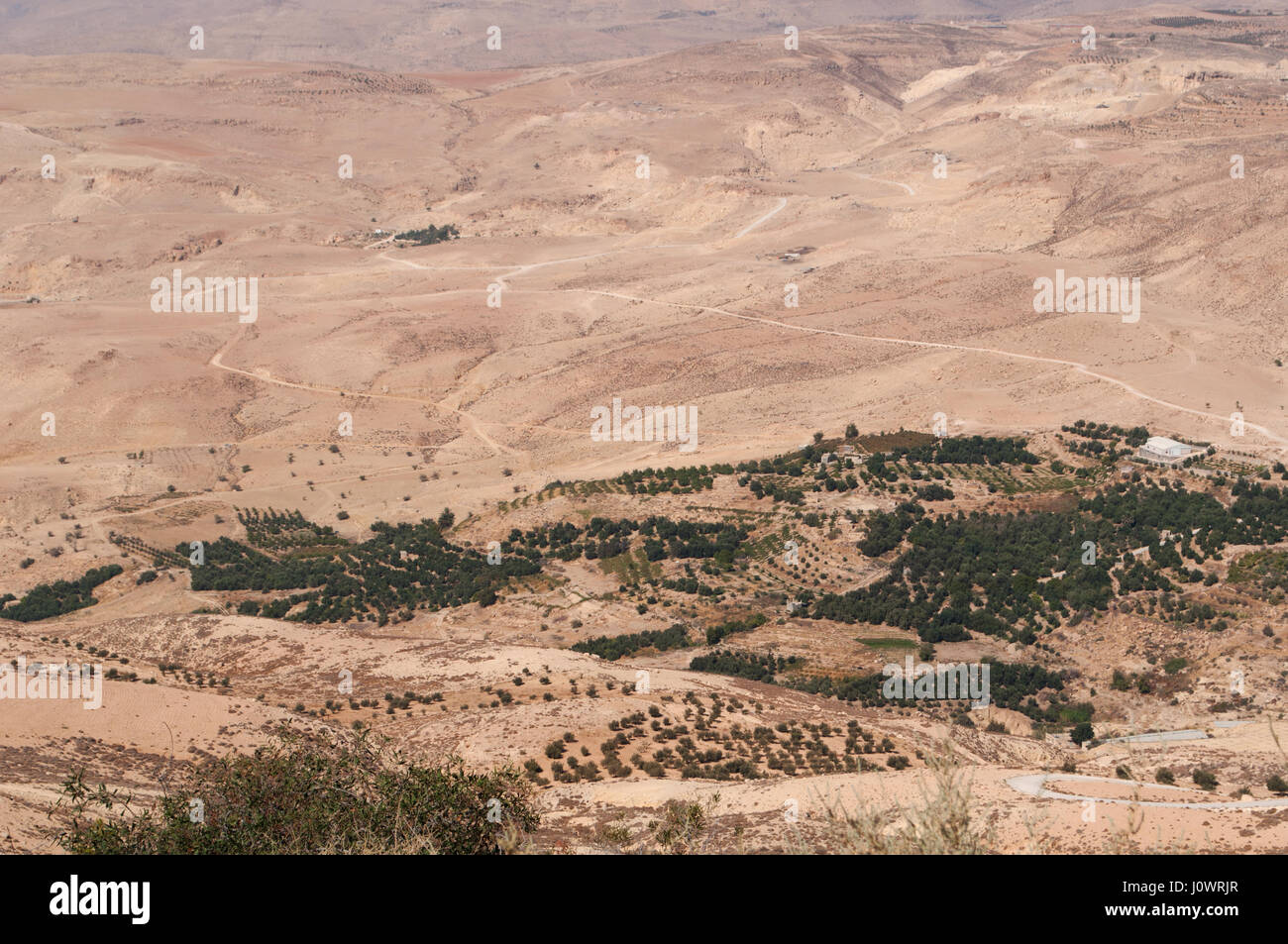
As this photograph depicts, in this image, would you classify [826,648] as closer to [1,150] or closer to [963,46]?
[1,150]

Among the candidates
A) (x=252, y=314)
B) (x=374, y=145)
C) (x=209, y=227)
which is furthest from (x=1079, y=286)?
(x=374, y=145)
